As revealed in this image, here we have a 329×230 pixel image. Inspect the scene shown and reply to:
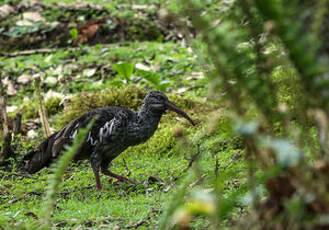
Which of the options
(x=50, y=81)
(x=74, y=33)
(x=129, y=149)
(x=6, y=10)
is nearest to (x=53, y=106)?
(x=50, y=81)

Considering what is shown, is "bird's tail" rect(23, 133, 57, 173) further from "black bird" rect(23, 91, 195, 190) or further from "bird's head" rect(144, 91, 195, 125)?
"bird's head" rect(144, 91, 195, 125)

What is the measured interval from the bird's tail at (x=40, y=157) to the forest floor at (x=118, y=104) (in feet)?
0.58

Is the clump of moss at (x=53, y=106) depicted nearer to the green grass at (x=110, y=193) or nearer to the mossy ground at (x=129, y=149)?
the mossy ground at (x=129, y=149)

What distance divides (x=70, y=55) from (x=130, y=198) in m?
6.53

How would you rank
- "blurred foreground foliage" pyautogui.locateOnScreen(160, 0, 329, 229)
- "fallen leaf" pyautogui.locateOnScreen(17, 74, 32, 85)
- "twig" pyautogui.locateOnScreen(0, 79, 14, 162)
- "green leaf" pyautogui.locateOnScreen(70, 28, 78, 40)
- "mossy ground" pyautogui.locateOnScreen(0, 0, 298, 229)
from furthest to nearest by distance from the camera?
1. "green leaf" pyautogui.locateOnScreen(70, 28, 78, 40)
2. "fallen leaf" pyautogui.locateOnScreen(17, 74, 32, 85)
3. "twig" pyautogui.locateOnScreen(0, 79, 14, 162)
4. "mossy ground" pyautogui.locateOnScreen(0, 0, 298, 229)
5. "blurred foreground foliage" pyautogui.locateOnScreen(160, 0, 329, 229)

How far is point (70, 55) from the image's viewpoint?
411 inches

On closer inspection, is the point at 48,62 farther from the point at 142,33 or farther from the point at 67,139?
the point at 67,139

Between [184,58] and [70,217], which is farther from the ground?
[70,217]

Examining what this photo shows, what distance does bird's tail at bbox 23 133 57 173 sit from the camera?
17.2ft

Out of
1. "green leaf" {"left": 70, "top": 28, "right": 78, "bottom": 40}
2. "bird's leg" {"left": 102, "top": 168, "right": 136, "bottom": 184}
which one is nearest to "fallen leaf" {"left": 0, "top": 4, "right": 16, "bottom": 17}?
"green leaf" {"left": 70, "top": 28, "right": 78, "bottom": 40}

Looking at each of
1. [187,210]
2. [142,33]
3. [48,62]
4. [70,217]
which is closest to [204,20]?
[187,210]

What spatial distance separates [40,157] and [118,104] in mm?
Result: 2212

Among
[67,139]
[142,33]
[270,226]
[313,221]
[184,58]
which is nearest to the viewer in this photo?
[313,221]

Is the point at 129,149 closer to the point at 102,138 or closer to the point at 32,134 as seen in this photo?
the point at 102,138
